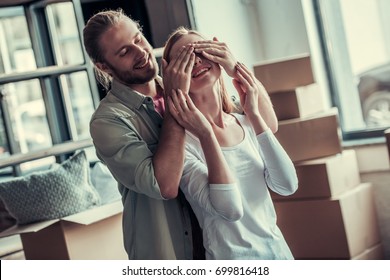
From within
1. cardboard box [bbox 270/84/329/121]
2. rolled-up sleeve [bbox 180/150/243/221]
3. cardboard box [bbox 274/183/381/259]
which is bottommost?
cardboard box [bbox 274/183/381/259]

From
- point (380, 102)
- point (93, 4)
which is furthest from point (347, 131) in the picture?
point (93, 4)

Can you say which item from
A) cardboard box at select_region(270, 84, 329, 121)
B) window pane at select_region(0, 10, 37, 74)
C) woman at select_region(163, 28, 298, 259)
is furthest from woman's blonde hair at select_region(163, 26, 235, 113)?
window pane at select_region(0, 10, 37, 74)

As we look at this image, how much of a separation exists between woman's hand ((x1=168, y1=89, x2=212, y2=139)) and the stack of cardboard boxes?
0.36 metres

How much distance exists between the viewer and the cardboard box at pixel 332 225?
1.67 metres

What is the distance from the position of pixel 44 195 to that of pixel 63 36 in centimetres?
51

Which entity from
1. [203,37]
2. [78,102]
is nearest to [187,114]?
[203,37]

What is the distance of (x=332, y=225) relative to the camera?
1769mm

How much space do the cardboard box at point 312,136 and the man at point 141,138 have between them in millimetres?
426

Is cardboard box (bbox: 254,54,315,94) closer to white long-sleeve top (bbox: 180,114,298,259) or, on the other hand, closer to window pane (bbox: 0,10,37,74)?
white long-sleeve top (bbox: 180,114,298,259)

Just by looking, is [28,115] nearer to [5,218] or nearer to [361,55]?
[5,218]

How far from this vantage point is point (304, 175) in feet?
5.78

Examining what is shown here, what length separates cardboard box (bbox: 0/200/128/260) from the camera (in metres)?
1.83
